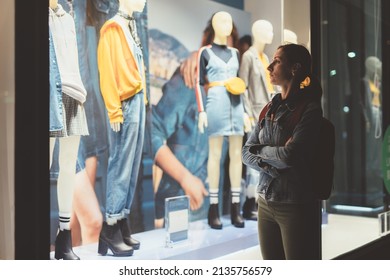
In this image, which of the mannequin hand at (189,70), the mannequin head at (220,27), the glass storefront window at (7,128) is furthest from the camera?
the mannequin head at (220,27)

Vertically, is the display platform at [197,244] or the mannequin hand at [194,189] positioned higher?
the mannequin hand at [194,189]

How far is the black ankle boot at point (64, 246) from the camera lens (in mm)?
2280

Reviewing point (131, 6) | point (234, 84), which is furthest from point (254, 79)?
point (131, 6)

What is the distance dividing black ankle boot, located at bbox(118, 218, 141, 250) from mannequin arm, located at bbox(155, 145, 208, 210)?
0.54 meters

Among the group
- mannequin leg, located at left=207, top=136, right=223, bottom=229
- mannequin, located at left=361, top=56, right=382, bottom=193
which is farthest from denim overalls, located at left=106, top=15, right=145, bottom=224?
mannequin, located at left=361, top=56, right=382, bottom=193

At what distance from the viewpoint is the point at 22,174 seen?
74.6 inches

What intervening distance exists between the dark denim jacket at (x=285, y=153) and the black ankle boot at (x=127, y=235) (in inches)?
34.5

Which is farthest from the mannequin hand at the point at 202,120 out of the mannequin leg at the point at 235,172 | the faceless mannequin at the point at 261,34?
the faceless mannequin at the point at 261,34

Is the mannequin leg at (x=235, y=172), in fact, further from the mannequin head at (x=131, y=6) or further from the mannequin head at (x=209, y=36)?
the mannequin head at (x=131, y=6)

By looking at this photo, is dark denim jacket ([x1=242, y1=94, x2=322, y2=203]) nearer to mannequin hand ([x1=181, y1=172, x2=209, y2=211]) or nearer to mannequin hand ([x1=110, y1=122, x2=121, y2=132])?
mannequin hand ([x1=110, y1=122, x2=121, y2=132])

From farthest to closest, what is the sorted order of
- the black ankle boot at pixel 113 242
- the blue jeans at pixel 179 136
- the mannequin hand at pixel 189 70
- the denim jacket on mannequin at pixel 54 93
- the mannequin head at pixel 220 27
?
the mannequin head at pixel 220 27 < the mannequin hand at pixel 189 70 < the blue jeans at pixel 179 136 < the black ankle boot at pixel 113 242 < the denim jacket on mannequin at pixel 54 93
